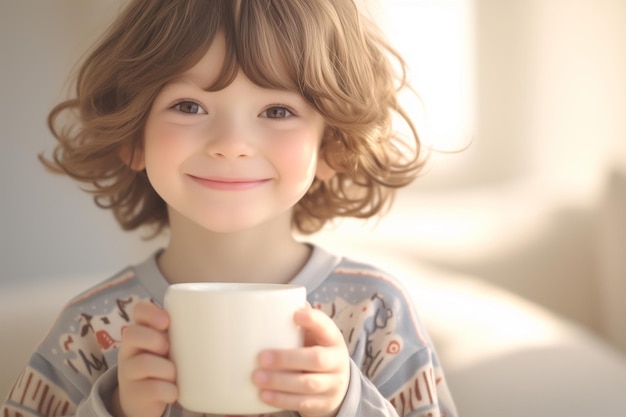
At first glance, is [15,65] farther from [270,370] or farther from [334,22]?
[270,370]

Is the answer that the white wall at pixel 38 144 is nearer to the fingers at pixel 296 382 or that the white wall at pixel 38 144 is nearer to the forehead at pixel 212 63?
the forehead at pixel 212 63

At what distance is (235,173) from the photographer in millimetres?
1137

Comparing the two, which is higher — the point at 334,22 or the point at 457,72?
the point at 334,22

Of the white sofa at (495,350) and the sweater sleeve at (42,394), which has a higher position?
the sweater sleeve at (42,394)

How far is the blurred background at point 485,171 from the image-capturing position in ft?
5.70

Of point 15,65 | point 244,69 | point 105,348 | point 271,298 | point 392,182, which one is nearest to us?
point 271,298

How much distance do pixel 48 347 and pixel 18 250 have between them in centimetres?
52

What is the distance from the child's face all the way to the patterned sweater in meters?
0.17

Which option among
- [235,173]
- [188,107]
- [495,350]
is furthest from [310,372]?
[495,350]

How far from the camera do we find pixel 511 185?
6.25 feet

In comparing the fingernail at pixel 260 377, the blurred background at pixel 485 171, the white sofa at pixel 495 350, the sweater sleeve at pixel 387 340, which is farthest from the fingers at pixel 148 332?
the blurred background at pixel 485 171

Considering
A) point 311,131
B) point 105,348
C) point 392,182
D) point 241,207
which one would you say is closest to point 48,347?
point 105,348

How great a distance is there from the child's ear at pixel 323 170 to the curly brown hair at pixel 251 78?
0.04 ft

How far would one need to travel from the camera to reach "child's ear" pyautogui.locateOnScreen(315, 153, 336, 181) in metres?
1.33
